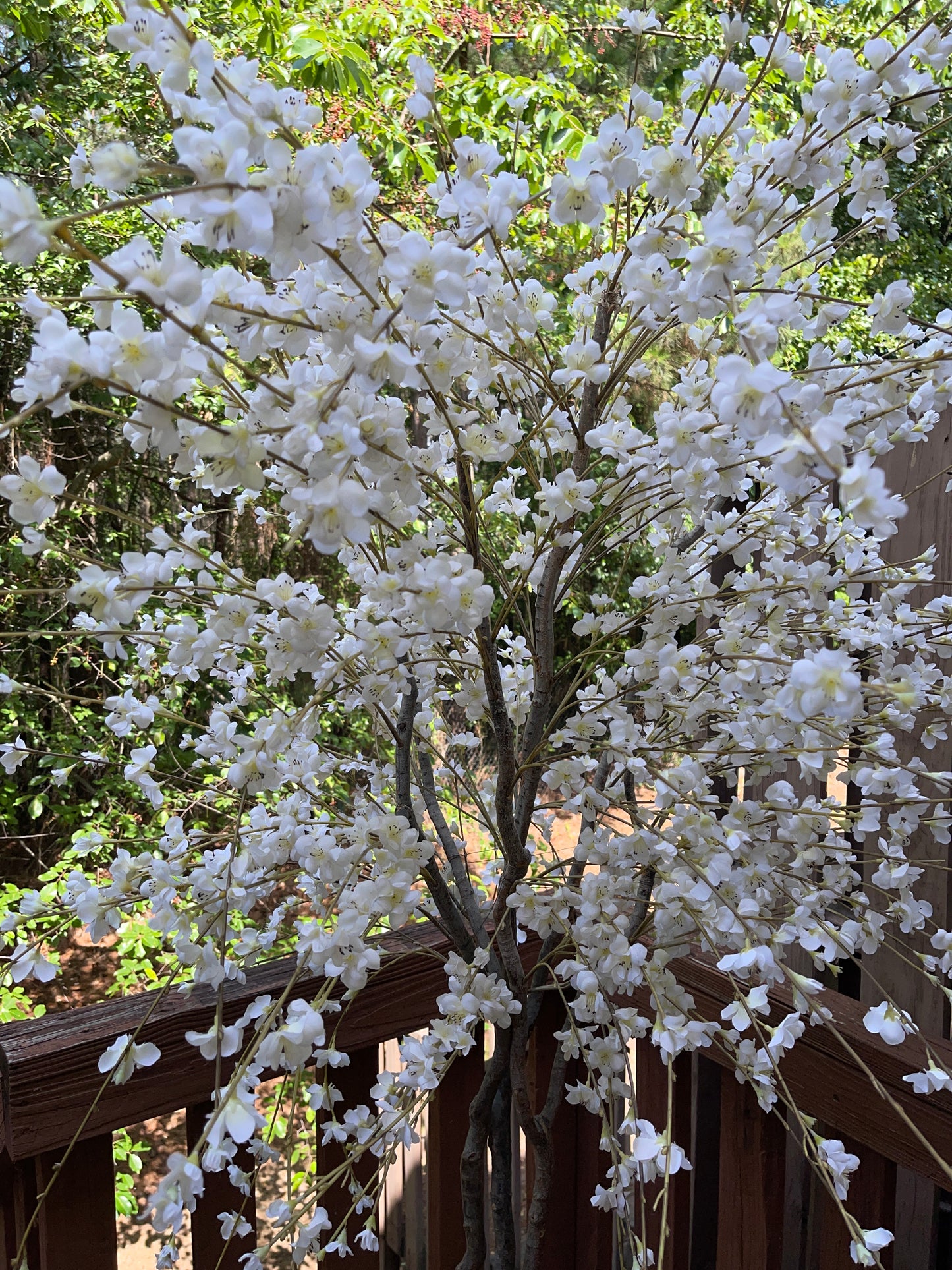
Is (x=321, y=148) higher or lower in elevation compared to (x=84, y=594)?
higher

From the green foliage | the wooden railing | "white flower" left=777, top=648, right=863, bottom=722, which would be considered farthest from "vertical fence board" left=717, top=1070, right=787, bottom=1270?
the green foliage

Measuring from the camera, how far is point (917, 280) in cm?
684

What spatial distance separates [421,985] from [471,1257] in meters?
0.32

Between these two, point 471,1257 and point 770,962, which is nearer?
point 770,962

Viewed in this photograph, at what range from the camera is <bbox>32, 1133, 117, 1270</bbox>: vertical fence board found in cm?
98

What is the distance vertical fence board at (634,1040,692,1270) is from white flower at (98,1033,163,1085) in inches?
31.6

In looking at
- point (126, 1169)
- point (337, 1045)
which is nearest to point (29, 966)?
point (337, 1045)

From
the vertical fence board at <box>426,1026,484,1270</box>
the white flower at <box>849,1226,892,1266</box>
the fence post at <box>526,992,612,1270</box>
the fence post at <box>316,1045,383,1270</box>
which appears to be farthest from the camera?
the fence post at <box>526,992,612,1270</box>

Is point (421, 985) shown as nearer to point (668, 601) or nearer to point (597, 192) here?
point (668, 601)

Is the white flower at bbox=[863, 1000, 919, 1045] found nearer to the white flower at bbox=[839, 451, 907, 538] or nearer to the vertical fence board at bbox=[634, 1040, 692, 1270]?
the white flower at bbox=[839, 451, 907, 538]

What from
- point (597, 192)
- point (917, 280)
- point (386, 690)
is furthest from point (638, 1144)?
point (917, 280)

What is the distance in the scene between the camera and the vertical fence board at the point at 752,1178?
1.24 metres

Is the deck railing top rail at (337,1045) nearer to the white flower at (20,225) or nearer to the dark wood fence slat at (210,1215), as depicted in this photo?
the dark wood fence slat at (210,1215)

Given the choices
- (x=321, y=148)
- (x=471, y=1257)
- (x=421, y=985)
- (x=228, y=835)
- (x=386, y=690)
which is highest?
(x=321, y=148)
